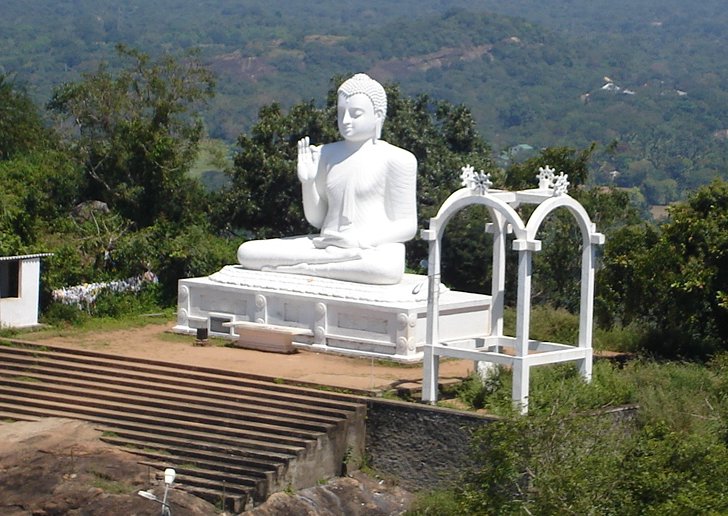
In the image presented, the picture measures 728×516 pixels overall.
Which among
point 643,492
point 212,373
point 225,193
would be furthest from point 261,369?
point 225,193

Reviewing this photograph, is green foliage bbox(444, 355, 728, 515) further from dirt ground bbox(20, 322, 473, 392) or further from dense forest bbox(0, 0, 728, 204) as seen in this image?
dense forest bbox(0, 0, 728, 204)

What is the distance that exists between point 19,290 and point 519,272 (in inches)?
350

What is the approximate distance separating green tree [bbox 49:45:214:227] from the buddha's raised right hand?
24.6ft

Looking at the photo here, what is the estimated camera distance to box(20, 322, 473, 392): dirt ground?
2402 centimetres

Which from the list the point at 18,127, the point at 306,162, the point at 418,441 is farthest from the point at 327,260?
the point at 18,127

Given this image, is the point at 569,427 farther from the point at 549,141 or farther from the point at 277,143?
the point at 549,141

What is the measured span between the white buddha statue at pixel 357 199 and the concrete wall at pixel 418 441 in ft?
15.1

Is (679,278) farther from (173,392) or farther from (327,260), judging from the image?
(173,392)

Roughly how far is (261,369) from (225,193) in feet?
39.5

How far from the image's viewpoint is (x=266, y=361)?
25.2 meters

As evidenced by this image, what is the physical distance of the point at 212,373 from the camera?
78.9 ft

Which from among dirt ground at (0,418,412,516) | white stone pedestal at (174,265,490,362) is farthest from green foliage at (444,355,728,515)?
white stone pedestal at (174,265,490,362)

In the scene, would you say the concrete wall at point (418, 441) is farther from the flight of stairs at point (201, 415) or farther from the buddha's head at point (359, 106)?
the buddha's head at point (359, 106)

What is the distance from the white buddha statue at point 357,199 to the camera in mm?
27203
